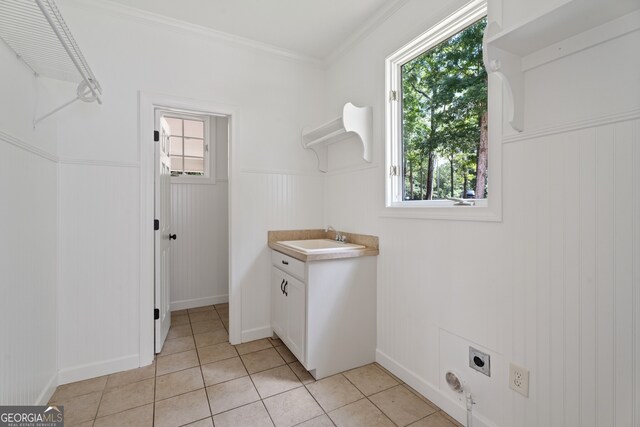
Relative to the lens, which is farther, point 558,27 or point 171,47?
point 171,47

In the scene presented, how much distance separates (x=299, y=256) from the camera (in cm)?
200

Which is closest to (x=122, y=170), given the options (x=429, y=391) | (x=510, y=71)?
(x=510, y=71)

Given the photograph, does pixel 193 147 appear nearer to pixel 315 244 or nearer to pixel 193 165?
pixel 193 165

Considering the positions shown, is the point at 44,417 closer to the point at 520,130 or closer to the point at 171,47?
the point at 171,47

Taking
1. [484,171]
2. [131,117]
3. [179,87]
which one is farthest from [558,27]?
[131,117]

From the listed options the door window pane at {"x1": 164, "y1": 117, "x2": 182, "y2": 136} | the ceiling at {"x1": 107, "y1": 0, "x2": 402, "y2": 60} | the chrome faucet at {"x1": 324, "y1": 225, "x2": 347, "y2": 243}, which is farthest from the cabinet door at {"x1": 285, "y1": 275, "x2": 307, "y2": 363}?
the door window pane at {"x1": 164, "y1": 117, "x2": 182, "y2": 136}

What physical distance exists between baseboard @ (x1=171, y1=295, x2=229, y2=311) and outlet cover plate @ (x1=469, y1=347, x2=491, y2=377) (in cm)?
287

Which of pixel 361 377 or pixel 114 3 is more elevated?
pixel 114 3

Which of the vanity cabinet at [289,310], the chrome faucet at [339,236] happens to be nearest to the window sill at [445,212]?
the chrome faucet at [339,236]

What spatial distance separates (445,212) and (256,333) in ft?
6.32

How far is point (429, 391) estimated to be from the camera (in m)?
1.74

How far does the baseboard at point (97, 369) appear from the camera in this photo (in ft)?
6.29

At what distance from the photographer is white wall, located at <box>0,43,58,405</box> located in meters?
1.31

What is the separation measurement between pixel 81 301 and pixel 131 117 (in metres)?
1.34
